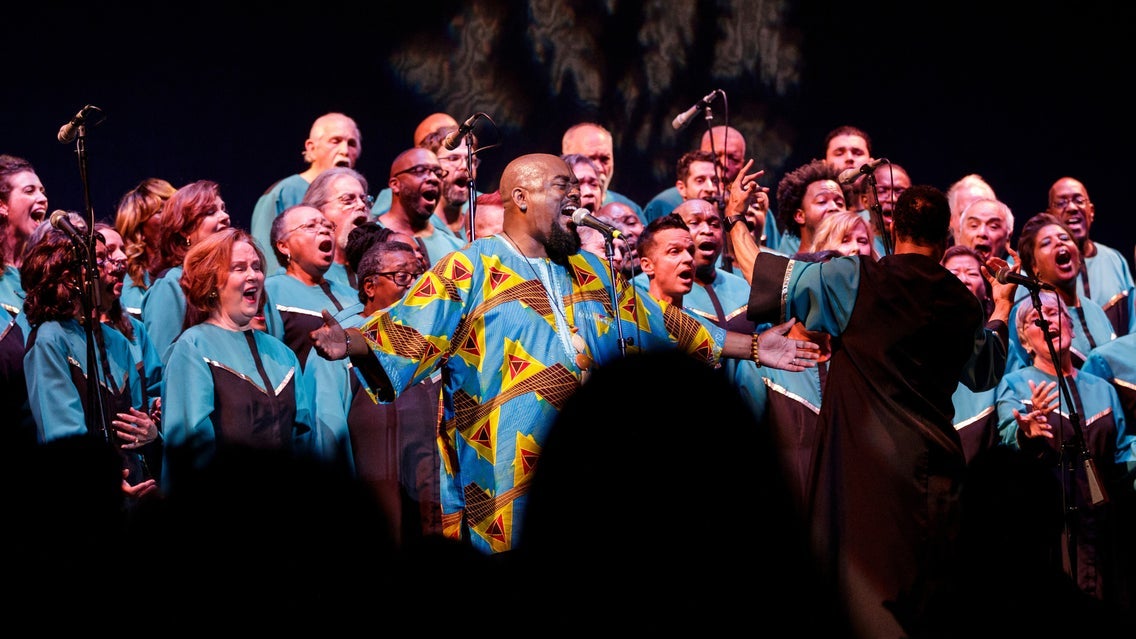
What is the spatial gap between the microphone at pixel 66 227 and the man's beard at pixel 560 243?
1611 millimetres

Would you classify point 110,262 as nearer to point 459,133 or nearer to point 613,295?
point 459,133

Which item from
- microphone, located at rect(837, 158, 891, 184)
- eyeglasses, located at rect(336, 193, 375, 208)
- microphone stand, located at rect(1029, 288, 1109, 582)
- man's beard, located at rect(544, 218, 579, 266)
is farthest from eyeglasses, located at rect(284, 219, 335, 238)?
microphone stand, located at rect(1029, 288, 1109, 582)

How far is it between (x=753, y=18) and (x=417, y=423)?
193 inches

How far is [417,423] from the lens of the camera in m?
5.10

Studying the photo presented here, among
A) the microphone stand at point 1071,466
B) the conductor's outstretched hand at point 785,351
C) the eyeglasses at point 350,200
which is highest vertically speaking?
the eyeglasses at point 350,200

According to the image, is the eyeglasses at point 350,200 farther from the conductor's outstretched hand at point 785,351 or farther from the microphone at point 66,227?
the conductor's outstretched hand at point 785,351

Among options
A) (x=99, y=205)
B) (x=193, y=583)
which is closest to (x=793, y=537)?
(x=193, y=583)

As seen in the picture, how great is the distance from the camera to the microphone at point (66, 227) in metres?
4.36

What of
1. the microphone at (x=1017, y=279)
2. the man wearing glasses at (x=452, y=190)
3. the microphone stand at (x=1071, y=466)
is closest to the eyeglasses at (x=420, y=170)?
the man wearing glasses at (x=452, y=190)

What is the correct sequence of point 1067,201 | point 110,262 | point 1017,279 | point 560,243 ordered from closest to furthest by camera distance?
point 560,243 < point 1017,279 < point 110,262 < point 1067,201

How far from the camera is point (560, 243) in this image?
4.20 metres

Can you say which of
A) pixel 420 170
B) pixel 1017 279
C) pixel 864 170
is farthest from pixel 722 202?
pixel 1017 279

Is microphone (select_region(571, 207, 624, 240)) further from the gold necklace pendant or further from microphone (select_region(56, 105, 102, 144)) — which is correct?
microphone (select_region(56, 105, 102, 144))

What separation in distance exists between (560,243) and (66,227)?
5.64ft
